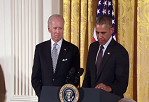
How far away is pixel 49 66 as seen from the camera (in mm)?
3025

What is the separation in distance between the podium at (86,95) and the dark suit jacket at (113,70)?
380 mm

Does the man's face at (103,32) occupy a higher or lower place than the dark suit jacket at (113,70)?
higher

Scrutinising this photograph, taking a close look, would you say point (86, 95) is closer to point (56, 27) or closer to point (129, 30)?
point (56, 27)

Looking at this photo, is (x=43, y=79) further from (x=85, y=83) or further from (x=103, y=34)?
(x=103, y=34)


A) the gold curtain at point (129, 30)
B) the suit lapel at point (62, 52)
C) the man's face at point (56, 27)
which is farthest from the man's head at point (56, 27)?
the gold curtain at point (129, 30)

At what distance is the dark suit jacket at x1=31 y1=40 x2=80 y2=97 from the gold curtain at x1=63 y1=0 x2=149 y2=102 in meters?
1.52

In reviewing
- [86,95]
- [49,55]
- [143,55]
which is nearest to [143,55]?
[143,55]

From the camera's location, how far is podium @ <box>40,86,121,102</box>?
84.4 inches

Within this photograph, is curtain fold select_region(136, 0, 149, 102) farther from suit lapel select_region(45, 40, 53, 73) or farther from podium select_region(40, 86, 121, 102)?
podium select_region(40, 86, 121, 102)

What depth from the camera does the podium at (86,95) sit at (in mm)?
2143

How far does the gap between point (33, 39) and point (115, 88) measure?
7.37ft

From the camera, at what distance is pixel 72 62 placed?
3078mm

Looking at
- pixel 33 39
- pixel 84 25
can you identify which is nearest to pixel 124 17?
pixel 84 25

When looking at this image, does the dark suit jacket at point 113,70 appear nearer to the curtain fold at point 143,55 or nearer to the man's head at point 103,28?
the man's head at point 103,28
